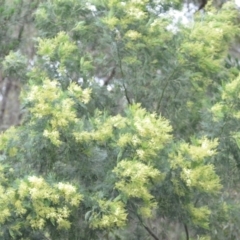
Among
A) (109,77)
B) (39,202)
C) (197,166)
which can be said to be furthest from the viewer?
(109,77)

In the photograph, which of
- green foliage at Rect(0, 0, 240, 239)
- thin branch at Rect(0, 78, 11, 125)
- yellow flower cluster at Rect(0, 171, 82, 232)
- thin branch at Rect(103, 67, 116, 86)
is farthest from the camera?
thin branch at Rect(0, 78, 11, 125)

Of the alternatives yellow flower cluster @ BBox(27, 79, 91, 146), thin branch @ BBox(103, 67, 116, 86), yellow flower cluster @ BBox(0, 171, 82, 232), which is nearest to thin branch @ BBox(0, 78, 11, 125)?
thin branch @ BBox(103, 67, 116, 86)

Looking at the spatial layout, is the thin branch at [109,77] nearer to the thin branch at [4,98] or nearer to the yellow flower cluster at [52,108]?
the yellow flower cluster at [52,108]

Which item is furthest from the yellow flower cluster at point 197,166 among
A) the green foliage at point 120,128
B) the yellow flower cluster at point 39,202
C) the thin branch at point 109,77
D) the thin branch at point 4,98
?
the thin branch at point 4,98

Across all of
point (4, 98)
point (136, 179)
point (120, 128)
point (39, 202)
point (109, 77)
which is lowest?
point (4, 98)

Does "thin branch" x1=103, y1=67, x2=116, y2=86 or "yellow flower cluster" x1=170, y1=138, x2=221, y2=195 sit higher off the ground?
"yellow flower cluster" x1=170, y1=138, x2=221, y2=195

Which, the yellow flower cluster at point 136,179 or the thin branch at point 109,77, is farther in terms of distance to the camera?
the thin branch at point 109,77

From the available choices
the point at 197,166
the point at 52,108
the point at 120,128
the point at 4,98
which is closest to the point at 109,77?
the point at 120,128

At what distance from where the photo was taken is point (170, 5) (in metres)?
6.46

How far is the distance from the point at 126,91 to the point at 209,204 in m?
1.51

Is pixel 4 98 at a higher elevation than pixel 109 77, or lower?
lower

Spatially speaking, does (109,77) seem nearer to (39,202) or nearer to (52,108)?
(52,108)

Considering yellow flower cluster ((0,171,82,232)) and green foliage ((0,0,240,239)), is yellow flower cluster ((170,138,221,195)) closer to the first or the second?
green foliage ((0,0,240,239))

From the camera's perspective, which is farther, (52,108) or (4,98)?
(4,98)
